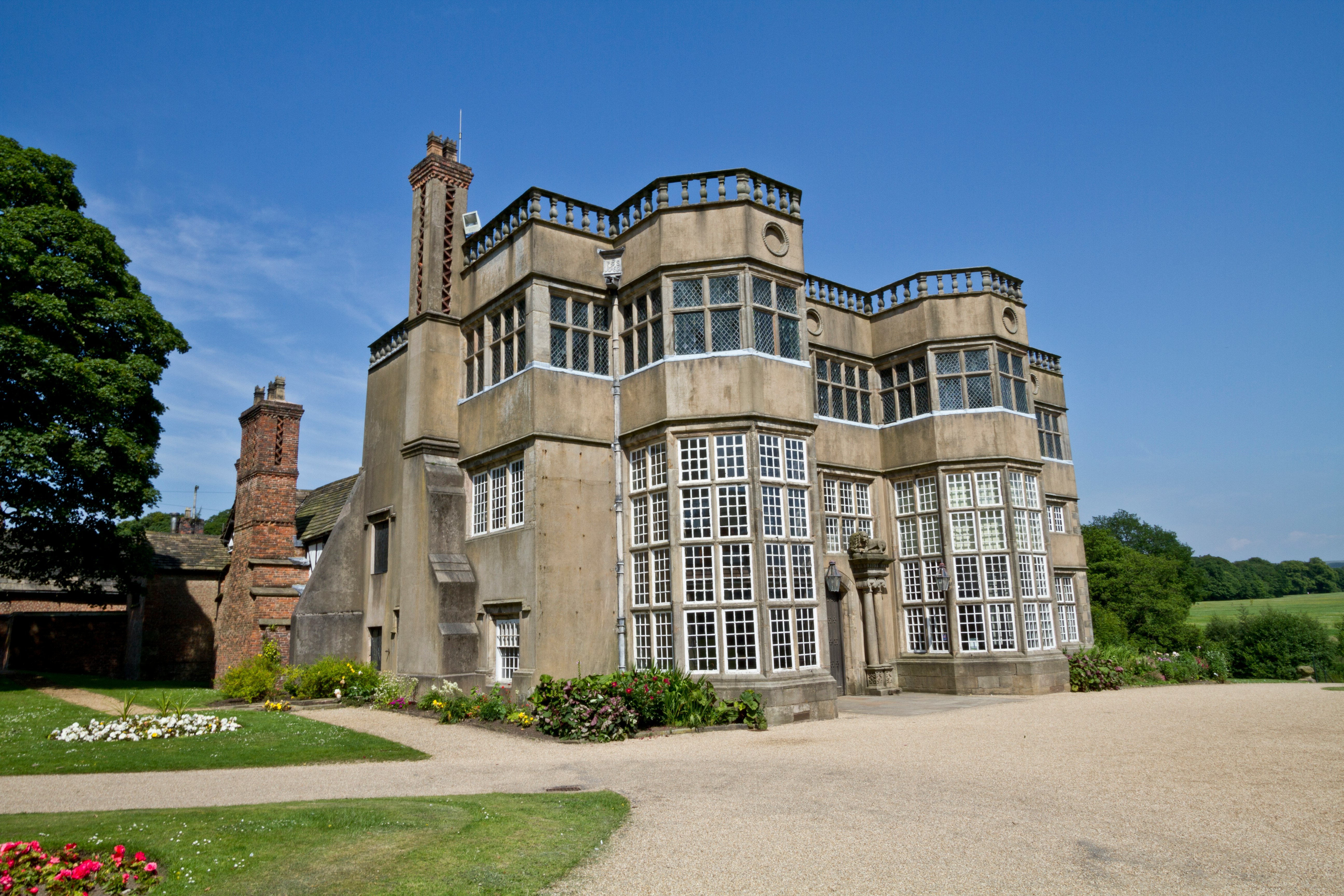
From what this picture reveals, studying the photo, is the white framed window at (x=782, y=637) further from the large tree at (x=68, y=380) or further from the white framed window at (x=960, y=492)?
the large tree at (x=68, y=380)

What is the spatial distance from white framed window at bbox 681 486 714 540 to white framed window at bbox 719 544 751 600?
0.54m

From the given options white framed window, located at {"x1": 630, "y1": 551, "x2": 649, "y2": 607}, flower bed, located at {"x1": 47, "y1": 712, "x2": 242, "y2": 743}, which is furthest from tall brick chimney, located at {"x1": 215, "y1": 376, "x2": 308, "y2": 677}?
white framed window, located at {"x1": 630, "y1": 551, "x2": 649, "y2": 607}

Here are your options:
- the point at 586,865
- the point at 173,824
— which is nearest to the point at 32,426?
the point at 173,824

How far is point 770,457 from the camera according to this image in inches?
640

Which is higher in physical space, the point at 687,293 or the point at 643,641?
the point at 687,293

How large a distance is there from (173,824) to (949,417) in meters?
19.0

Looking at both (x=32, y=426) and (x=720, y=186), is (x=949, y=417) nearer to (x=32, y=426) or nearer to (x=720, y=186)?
(x=720, y=186)

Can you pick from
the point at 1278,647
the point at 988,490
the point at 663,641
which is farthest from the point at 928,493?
the point at 1278,647

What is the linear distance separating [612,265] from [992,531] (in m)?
11.6

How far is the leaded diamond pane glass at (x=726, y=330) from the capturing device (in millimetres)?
16625

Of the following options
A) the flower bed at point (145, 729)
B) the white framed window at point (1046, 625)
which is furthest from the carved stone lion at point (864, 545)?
the flower bed at point (145, 729)

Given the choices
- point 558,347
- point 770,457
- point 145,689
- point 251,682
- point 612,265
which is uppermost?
point 612,265

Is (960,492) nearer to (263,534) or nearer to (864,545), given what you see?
(864,545)

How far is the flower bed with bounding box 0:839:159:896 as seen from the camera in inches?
217
